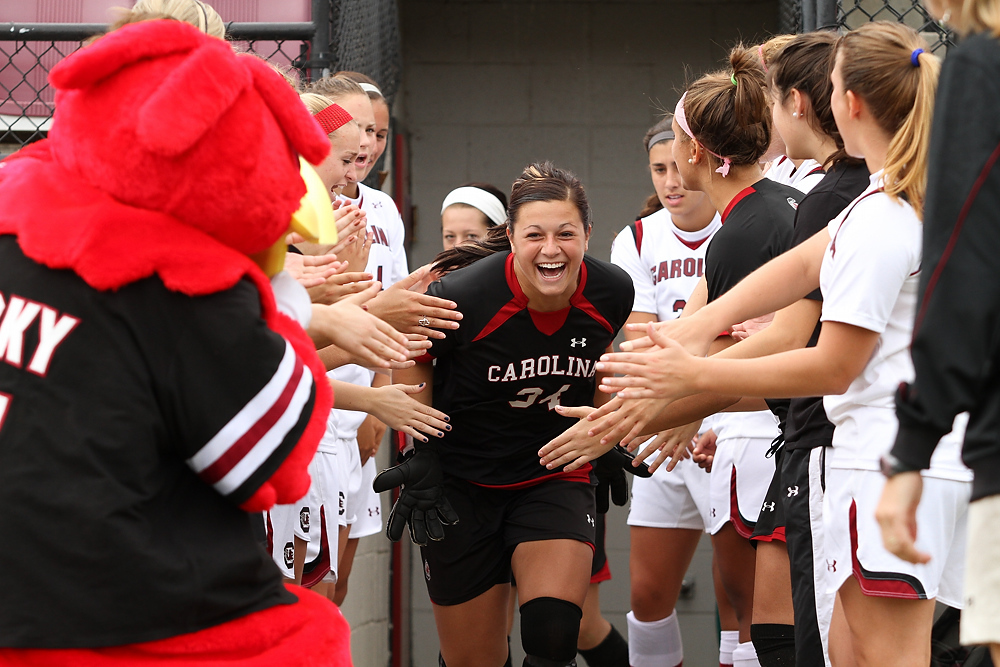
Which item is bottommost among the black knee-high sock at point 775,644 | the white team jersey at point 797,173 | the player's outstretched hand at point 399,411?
the black knee-high sock at point 775,644

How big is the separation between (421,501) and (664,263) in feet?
5.20

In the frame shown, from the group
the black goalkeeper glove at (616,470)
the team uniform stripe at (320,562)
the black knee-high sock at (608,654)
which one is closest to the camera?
the team uniform stripe at (320,562)

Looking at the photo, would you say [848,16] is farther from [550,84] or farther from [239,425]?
[239,425]

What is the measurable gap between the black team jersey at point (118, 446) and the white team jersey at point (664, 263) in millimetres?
2865

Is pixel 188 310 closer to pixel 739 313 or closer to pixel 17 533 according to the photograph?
pixel 17 533

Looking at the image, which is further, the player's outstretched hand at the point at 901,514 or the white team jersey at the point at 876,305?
the white team jersey at the point at 876,305

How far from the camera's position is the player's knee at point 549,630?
9.82 ft

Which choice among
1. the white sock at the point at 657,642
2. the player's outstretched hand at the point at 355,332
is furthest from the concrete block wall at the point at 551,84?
the player's outstretched hand at the point at 355,332

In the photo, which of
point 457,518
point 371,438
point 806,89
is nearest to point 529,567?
point 457,518

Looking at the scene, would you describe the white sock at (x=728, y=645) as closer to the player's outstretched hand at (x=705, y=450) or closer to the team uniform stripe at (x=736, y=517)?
the team uniform stripe at (x=736, y=517)

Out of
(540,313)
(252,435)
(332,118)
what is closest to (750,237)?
(540,313)

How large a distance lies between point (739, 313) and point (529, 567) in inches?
46.2

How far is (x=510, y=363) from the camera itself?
10.4 feet

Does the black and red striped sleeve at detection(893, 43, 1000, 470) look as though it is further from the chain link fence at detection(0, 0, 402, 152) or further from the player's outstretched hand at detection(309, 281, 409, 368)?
the chain link fence at detection(0, 0, 402, 152)
